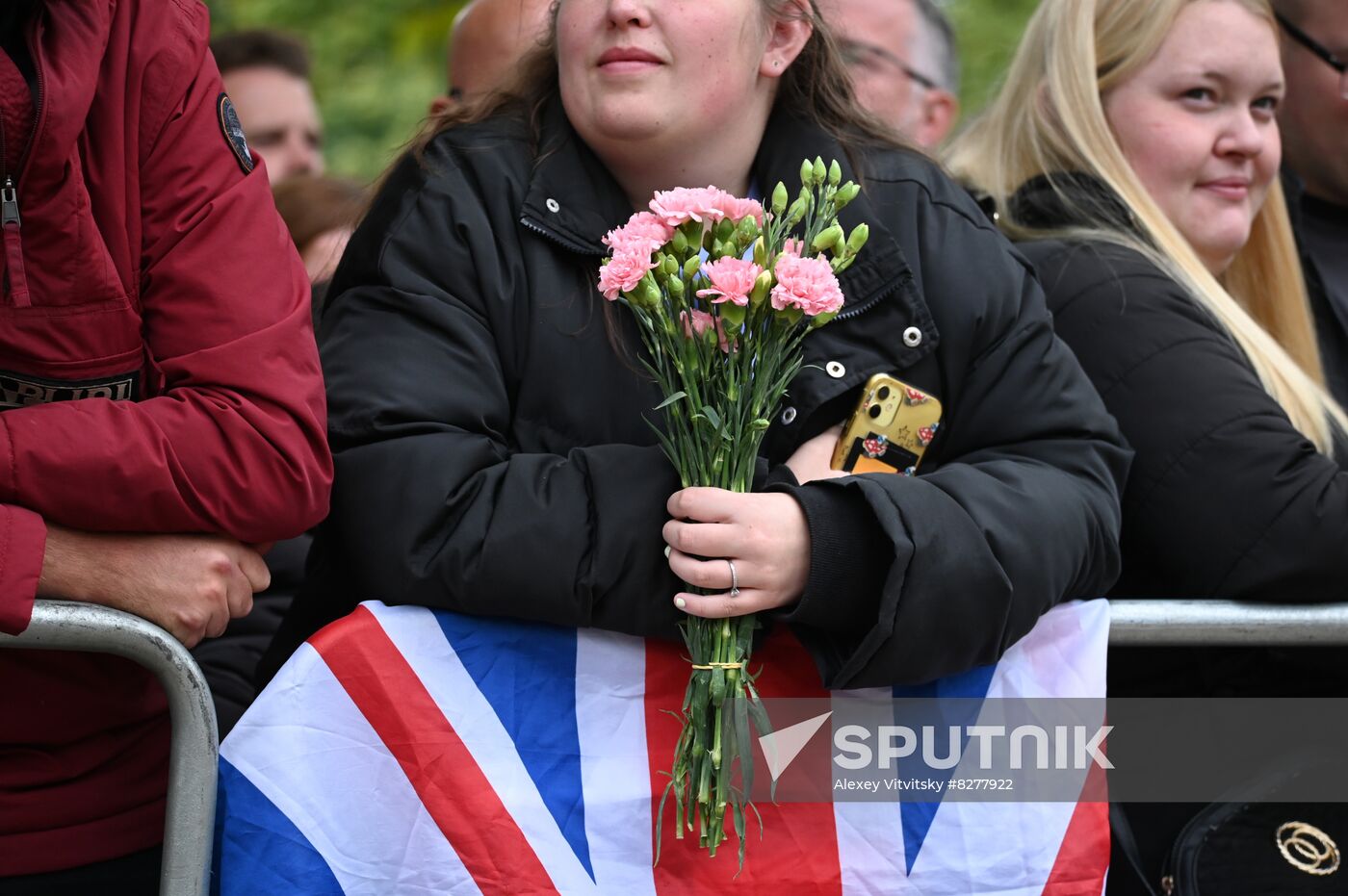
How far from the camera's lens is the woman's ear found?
2.85 m

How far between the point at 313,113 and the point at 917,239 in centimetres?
398

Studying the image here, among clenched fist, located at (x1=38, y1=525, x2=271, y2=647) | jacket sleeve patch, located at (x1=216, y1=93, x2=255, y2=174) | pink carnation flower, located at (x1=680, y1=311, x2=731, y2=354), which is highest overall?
jacket sleeve patch, located at (x1=216, y1=93, x2=255, y2=174)

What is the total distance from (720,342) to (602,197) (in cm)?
62

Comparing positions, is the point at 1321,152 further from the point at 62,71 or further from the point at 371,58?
the point at 371,58

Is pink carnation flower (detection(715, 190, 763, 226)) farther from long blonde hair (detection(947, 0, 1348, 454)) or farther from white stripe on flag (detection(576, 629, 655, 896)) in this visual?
long blonde hair (detection(947, 0, 1348, 454))

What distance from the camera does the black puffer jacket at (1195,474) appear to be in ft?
9.29

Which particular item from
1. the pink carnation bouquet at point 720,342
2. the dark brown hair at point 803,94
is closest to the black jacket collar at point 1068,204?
the dark brown hair at point 803,94

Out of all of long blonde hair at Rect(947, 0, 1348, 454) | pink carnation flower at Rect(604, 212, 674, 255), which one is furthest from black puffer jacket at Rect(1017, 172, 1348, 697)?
pink carnation flower at Rect(604, 212, 674, 255)

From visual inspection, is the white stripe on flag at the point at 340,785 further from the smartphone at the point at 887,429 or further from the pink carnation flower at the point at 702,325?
the smartphone at the point at 887,429

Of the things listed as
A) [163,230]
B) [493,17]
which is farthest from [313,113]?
[163,230]

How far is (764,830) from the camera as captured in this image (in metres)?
2.37

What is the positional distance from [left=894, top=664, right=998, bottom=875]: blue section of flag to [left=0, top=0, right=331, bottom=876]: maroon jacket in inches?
37.5

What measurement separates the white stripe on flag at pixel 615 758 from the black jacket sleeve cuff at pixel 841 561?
0.25m

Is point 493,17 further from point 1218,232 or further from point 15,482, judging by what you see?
point 15,482
